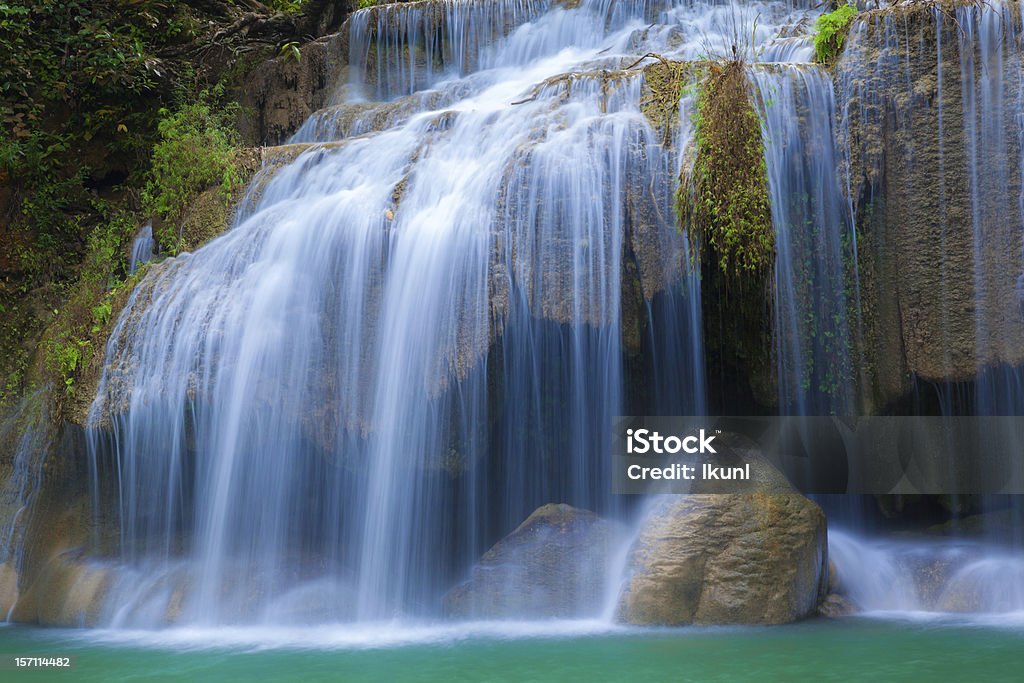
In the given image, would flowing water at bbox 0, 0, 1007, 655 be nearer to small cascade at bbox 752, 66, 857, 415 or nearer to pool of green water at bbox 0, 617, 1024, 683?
small cascade at bbox 752, 66, 857, 415

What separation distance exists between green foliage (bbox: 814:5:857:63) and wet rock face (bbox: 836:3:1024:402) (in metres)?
0.36

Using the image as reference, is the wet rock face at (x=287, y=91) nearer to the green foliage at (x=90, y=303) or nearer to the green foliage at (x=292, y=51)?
the green foliage at (x=292, y=51)

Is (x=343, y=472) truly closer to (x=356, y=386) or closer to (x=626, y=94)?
(x=356, y=386)

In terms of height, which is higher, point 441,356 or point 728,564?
point 441,356

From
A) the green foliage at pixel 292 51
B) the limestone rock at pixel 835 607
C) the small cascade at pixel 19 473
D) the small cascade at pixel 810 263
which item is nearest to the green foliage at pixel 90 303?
the small cascade at pixel 19 473

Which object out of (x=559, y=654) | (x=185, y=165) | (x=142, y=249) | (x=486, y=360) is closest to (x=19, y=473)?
(x=142, y=249)

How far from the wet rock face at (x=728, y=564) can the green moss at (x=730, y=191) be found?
1.83 metres

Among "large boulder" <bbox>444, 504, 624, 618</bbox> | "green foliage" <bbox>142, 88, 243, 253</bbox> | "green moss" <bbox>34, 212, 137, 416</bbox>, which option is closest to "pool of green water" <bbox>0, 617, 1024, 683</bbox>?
"large boulder" <bbox>444, 504, 624, 618</bbox>

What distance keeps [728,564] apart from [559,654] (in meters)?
1.47

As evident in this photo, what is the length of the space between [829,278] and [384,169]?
14.2 ft

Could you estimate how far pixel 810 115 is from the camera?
24.8 ft

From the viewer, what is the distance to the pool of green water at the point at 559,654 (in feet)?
16.9

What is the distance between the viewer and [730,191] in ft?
23.2

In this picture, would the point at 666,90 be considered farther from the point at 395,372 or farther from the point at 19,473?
the point at 19,473
